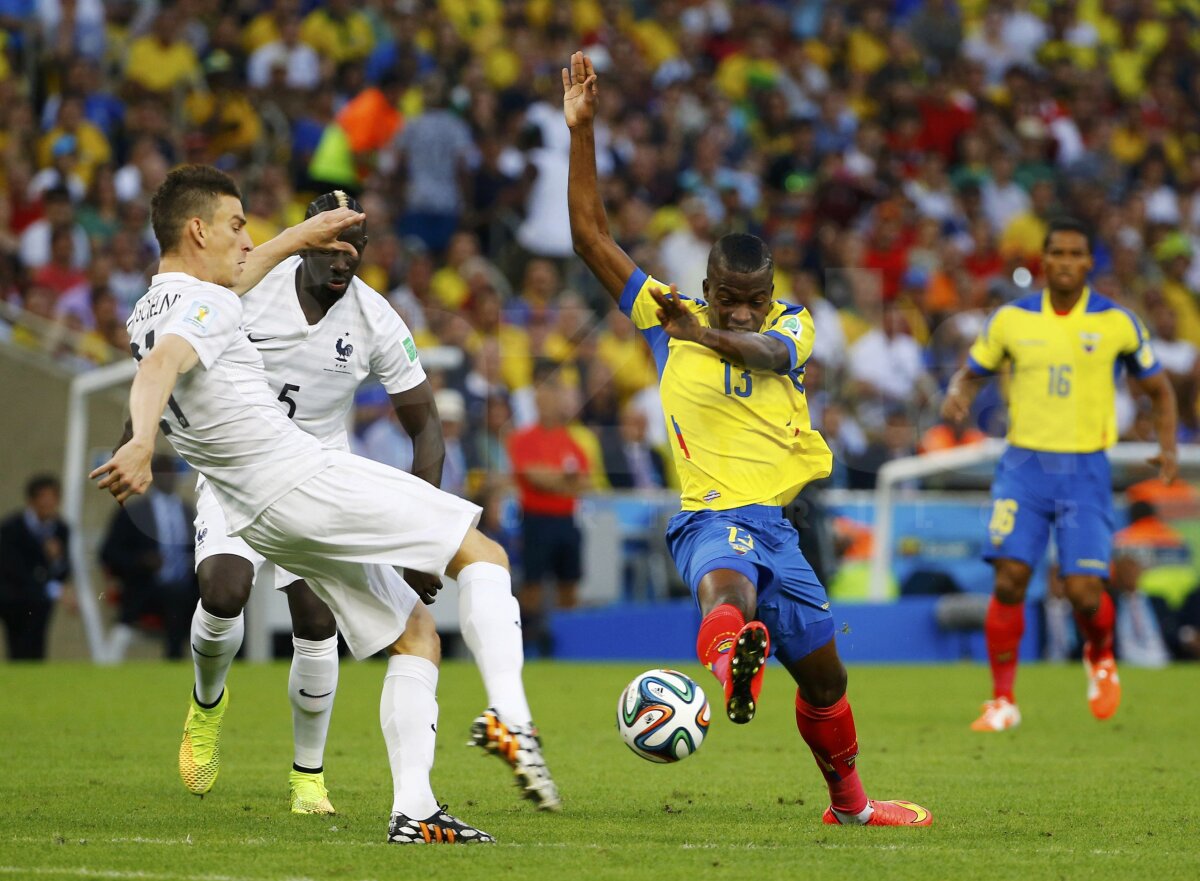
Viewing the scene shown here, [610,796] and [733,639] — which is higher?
[733,639]

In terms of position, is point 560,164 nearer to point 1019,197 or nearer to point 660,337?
point 1019,197

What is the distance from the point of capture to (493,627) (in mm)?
5500

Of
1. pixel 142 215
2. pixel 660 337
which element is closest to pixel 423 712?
pixel 660 337

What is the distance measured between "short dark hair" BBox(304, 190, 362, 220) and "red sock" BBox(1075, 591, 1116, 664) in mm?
5770

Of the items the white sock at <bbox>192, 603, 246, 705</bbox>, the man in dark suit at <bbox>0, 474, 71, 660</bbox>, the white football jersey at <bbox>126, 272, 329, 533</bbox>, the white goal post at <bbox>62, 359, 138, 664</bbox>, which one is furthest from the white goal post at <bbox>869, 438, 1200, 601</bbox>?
the white football jersey at <bbox>126, 272, 329, 533</bbox>

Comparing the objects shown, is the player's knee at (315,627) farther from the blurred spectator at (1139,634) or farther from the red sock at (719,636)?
the blurred spectator at (1139,634)

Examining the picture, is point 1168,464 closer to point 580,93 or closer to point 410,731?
point 580,93

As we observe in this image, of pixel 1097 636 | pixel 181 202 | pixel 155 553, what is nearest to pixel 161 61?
pixel 155 553

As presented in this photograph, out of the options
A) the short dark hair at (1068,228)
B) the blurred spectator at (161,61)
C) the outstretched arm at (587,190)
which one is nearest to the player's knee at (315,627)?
the outstretched arm at (587,190)

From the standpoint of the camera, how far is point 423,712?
568 cm

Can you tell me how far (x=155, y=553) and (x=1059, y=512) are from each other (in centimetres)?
801

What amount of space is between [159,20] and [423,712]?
14524mm

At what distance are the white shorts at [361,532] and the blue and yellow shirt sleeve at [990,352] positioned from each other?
5889mm

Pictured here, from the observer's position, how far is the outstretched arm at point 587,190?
265 inches
